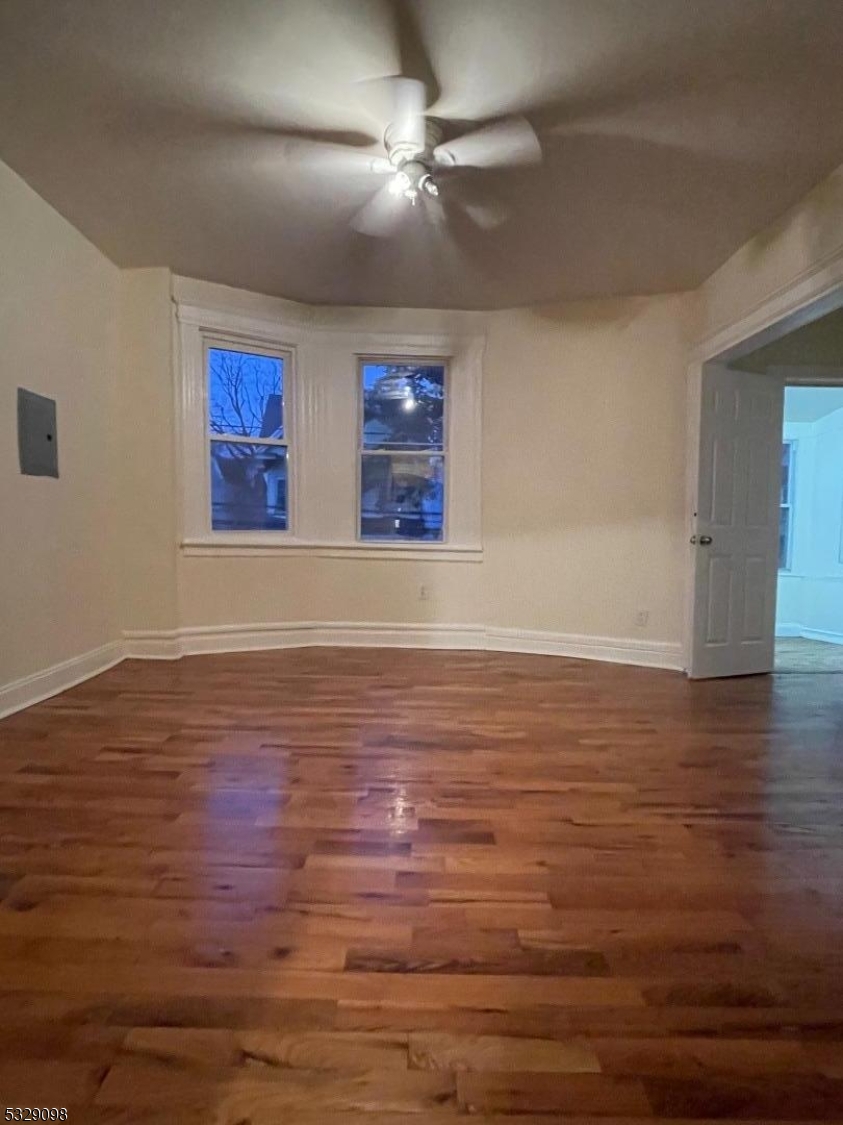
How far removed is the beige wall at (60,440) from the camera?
9.12 ft

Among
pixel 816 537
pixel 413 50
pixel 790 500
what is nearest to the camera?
pixel 413 50

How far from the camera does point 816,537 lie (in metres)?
6.27

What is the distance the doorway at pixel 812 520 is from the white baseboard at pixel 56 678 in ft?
18.6

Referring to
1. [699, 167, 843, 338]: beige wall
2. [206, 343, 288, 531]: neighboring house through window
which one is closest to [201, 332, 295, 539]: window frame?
[206, 343, 288, 531]: neighboring house through window

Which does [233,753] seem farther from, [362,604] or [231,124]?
[231,124]

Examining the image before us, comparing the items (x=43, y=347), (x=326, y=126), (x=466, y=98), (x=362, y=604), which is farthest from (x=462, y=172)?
(x=362, y=604)

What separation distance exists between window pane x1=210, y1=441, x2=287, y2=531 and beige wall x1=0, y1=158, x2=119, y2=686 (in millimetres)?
687

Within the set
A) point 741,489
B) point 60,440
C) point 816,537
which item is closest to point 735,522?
point 741,489

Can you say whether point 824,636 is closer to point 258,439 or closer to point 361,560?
point 361,560

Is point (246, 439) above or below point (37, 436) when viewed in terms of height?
above

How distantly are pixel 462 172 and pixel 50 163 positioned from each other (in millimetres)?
1860

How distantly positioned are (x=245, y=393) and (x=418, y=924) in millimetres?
3849

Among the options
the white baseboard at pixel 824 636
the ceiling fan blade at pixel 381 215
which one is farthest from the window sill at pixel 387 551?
the white baseboard at pixel 824 636

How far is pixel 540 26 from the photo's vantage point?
1818mm
